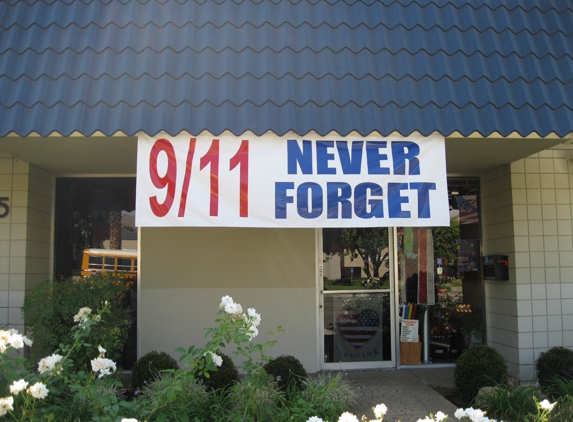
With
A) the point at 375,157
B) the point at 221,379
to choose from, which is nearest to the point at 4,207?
the point at 221,379

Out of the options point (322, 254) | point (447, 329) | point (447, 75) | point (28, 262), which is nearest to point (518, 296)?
point (447, 329)

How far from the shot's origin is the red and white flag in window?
28.3ft

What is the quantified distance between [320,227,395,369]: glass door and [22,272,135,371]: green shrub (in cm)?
315

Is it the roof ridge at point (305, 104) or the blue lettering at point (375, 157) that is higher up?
the roof ridge at point (305, 104)

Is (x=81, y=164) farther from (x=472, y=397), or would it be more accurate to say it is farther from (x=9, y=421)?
(x=472, y=397)

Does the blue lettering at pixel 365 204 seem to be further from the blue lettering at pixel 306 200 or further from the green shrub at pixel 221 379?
the green shrub at pixel 221 379

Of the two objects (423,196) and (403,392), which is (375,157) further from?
(403,392)

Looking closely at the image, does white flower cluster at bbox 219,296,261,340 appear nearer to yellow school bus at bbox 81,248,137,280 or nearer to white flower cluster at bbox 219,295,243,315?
white flower cluster at bbox 219,295,243,315

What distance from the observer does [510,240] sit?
25.4 feet

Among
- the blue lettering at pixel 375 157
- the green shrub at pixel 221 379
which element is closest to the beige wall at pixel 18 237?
the green shrub at pixel 221 379

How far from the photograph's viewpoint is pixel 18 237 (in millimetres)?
7336

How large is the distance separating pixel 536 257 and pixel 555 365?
165 cm

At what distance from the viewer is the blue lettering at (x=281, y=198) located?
5664mm

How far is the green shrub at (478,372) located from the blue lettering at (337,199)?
8.38 feet
